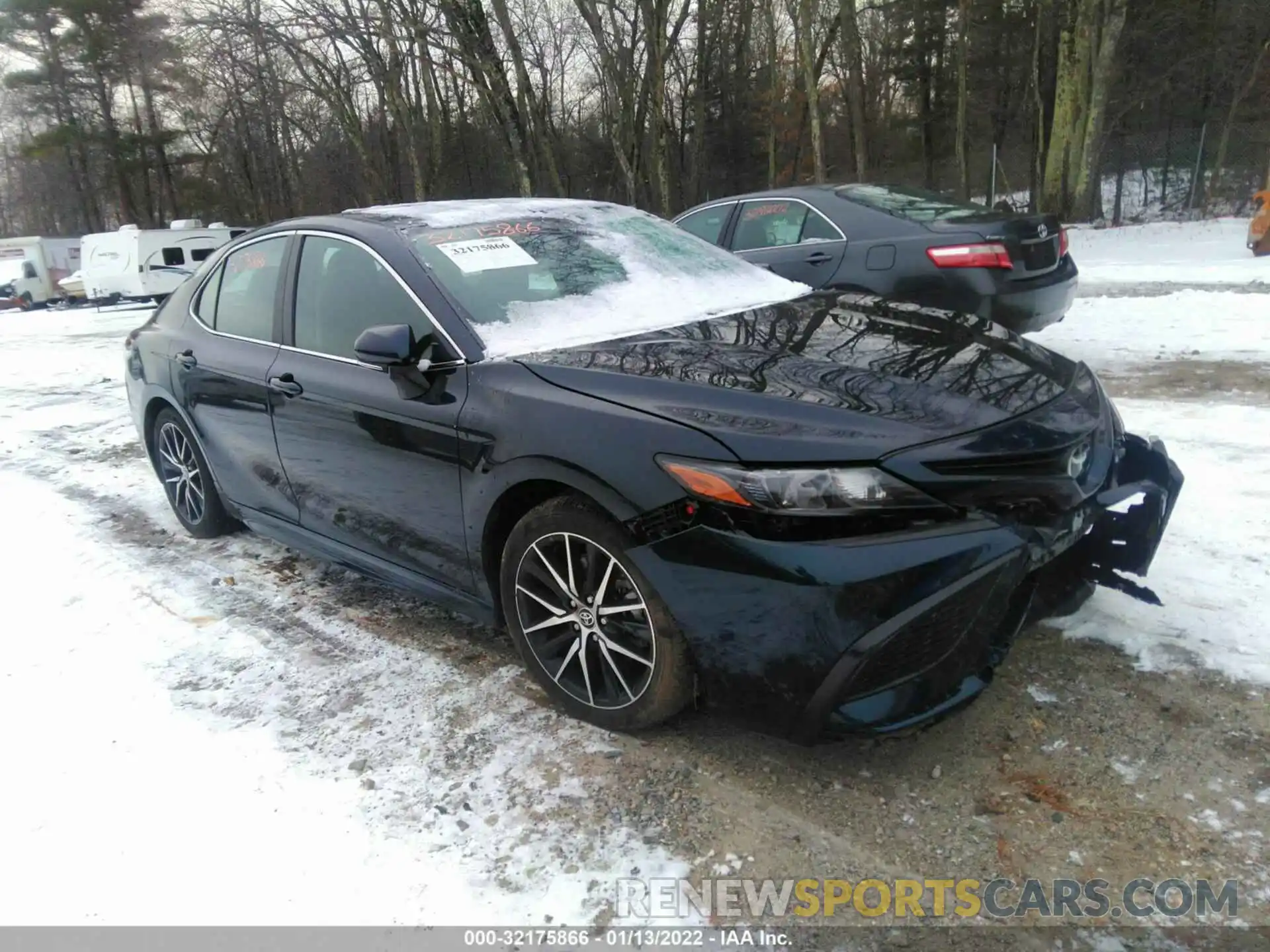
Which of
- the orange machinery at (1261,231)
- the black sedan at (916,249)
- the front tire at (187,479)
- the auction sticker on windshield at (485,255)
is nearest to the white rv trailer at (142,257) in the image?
the front tire at (187,479)

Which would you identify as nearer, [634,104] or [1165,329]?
[1165,329]

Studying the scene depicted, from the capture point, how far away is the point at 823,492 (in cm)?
221

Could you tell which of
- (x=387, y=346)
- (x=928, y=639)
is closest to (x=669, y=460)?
(x=928, y=639)

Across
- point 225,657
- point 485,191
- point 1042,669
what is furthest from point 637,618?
point 485,191

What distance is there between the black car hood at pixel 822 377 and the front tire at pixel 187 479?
260 cm

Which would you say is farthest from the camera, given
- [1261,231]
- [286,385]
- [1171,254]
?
[1171,254]

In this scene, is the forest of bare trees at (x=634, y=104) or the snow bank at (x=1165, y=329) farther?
the forest of bare trees at (x=634, y=104)

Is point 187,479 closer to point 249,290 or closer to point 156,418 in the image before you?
point 156,418

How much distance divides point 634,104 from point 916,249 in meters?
15.9

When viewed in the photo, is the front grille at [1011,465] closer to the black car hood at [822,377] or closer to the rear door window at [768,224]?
the black car hood at [822,377]

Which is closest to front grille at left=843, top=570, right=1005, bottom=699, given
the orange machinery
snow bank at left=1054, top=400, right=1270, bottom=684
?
snow bank at left=1054, top=400, right=1270, bottom=684

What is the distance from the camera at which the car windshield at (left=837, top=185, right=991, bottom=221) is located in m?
6.39

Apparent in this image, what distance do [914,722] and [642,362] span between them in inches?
51.4

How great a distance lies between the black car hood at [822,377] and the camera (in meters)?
2.29
